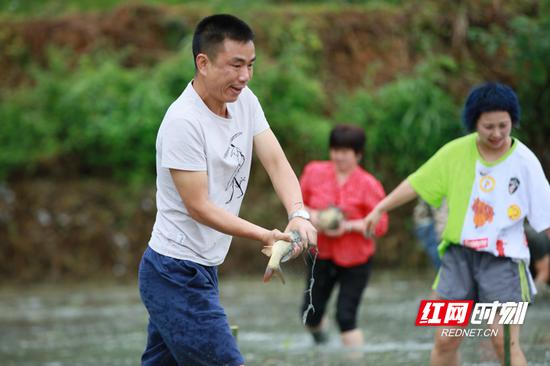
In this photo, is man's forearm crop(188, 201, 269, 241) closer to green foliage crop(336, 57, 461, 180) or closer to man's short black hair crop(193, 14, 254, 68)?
man's short black hair crop(193, 14, 254, 68)

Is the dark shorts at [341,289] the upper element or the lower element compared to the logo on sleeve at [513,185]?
lower

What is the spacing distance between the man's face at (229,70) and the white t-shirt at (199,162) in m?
0.11

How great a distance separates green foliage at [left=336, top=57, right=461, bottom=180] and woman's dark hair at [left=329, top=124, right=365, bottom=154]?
207 inches

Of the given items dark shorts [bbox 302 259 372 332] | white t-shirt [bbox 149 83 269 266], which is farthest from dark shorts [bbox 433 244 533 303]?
dark shorts [bbox 302 259 372 332]

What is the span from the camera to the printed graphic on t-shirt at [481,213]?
6.11 metres

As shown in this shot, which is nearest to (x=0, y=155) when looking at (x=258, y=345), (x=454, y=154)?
(x=258, y=345)

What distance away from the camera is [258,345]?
911cm

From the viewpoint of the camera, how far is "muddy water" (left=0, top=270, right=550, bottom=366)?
26.9 feet

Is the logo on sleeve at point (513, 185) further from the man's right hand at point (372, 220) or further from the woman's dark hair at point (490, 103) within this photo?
the man's right hand at point (372, 220)

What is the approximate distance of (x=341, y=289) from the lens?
877 centimetres

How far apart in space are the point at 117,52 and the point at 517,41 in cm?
633

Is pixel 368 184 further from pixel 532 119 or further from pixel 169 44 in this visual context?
pixel 169 44

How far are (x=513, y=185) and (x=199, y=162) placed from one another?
217 centimetres

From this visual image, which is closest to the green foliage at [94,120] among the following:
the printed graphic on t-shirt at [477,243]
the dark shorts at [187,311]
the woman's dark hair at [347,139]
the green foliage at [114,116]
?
the green foliage at [114,116]
